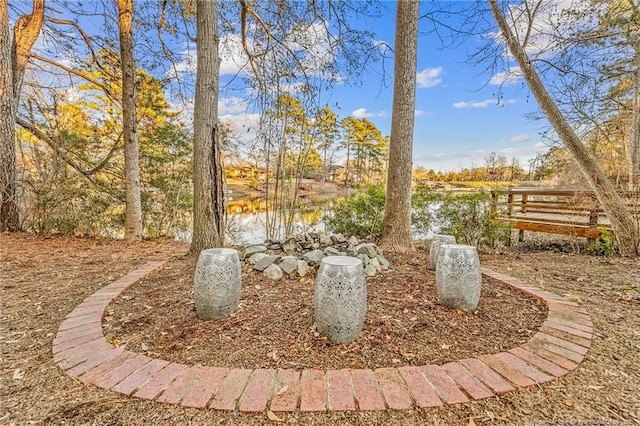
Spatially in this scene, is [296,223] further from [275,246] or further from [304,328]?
[304,328]

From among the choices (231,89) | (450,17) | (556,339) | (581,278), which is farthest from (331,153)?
(556,339)

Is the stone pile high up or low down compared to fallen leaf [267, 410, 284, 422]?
up

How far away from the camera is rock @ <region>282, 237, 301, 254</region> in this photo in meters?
3.42

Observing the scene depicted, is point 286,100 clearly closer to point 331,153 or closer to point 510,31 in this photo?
point 331,153

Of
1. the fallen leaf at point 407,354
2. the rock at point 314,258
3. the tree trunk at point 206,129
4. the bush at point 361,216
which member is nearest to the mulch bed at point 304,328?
the fallen leaf at point 407,354

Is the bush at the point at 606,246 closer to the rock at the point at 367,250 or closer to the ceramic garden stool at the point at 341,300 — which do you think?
the rock at the point at 367,250

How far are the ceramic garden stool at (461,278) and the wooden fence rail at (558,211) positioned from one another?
12.3 feet

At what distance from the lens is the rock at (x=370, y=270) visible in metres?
2.89

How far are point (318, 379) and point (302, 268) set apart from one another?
1.53 m

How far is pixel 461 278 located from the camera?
2.08m

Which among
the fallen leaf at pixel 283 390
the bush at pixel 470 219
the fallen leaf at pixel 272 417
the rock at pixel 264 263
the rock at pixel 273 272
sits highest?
the bush at pixel 470 219

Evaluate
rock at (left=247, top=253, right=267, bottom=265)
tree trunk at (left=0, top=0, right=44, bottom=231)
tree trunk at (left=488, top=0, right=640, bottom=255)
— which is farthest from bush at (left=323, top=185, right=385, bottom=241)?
tree trunk at (left=0, top=0, right=44, bottom=231)

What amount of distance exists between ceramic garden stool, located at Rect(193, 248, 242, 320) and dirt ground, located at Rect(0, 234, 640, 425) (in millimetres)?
100

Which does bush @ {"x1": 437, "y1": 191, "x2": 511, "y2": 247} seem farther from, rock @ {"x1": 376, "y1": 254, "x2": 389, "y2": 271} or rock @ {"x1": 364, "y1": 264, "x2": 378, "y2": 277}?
rock @ {"x1": 364, "y1": 264, "x2": 378, "y2": 277}
